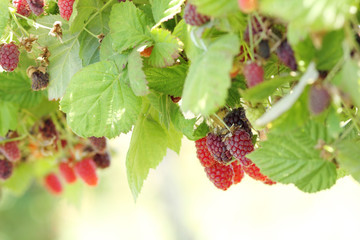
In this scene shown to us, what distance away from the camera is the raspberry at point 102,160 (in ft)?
4.42

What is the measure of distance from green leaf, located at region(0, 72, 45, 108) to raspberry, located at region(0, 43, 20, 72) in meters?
0.17

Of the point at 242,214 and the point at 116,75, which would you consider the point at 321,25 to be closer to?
the point at 116,75

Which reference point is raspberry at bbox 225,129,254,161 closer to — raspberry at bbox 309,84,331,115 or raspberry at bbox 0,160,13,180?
raspberry at bbox 309,84,331,115

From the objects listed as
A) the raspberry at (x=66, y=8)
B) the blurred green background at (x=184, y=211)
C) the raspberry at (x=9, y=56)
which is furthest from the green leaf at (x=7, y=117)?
the blurred green background at (x=184, y=211)

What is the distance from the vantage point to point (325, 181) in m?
0.65

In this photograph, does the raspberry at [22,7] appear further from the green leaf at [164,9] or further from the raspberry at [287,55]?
the raspberry at [287,55]

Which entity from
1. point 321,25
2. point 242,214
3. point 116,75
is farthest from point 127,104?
point 242,214

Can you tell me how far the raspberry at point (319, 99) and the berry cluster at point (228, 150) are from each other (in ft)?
0.91

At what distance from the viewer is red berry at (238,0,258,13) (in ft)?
1.65

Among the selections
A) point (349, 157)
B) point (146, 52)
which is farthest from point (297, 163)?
point (146, 52)

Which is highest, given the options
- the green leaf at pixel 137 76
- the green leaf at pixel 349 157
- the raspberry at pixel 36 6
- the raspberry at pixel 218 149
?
the raspberry at pixel 36 6

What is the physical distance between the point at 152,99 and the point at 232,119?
146mm

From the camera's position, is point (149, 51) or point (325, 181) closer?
point (325, 181)

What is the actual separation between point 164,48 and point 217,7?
0.21m
